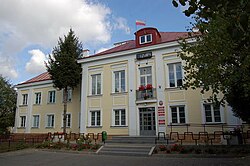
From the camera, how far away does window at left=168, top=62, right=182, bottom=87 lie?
18.3 meters

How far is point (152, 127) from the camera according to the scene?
18453 millimetres

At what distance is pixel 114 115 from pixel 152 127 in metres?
3.84

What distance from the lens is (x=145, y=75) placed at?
1980 cm

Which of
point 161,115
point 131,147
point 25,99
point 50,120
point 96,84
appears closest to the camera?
point 131,147

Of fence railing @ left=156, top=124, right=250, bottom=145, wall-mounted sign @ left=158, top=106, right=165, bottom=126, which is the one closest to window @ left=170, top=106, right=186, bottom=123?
fence railing @ left=156, top=124, right=250, bottom=145

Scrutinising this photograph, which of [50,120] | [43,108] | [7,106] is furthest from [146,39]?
[7,106]

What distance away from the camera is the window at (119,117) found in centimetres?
1972

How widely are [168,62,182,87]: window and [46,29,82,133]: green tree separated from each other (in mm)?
9837

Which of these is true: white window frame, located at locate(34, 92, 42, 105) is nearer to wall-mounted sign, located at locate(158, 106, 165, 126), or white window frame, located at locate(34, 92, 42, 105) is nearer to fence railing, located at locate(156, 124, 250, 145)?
wall-mounted sign, located at locate(158, 106, 165, 126)

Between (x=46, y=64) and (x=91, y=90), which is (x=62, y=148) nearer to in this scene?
(x=91, y=90)

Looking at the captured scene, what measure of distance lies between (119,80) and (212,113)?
880cm

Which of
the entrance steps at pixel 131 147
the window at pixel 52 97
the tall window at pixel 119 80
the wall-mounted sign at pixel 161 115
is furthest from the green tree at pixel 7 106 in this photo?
the wall-mounted sign at pixel 161 115

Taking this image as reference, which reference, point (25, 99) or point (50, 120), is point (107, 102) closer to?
point (50, 120)

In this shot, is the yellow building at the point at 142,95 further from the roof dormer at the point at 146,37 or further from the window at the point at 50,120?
the window at the point at 50,120
